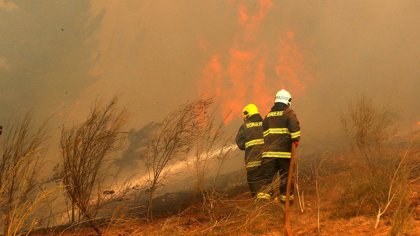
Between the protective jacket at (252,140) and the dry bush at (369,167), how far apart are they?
4.92ft

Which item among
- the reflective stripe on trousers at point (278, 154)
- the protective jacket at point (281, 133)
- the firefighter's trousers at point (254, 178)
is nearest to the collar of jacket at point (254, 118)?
the protective jacket at point (281, 133)

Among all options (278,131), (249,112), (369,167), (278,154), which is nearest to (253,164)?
(278,154)

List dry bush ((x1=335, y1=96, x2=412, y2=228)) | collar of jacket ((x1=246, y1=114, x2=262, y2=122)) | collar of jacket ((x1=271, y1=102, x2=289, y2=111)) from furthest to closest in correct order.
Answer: collar of jacket ((x1=246, y1=114, x2=262, y2=122)) → collar of jacket ((x1=271, y1=102, x2=289, y2=111)) → dry bush ((x1=335, y1=96, x2=412, y2=228))

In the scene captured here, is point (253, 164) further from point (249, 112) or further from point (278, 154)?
point (249, 112)

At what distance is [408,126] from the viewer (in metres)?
18.0

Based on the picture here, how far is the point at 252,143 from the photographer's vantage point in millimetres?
6531

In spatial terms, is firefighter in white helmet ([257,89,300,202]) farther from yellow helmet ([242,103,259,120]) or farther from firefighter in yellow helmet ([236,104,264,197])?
yellow helmet ([242,103,259,120])

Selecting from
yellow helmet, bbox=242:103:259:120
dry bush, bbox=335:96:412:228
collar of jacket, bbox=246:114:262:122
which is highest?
yellow helmet, bbox=242:103:259:120

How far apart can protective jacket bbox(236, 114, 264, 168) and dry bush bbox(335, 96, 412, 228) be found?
1499mm

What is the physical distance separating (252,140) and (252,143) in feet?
0.18

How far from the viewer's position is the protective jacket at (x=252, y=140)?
6.32 m

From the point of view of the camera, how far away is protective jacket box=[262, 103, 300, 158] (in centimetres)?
616

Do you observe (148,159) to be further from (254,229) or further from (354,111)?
(354,111)

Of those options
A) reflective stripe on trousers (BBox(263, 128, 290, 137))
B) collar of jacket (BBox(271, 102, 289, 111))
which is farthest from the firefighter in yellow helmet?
collar of jacket (BBox(271, 102, 289, 111))
